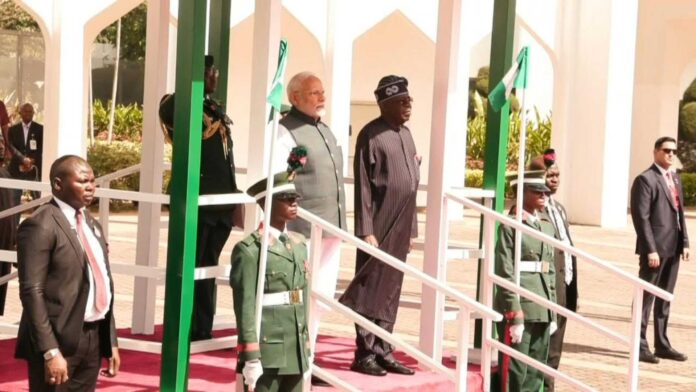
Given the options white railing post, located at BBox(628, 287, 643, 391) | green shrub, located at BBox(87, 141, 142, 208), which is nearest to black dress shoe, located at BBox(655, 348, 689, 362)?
white railing post, located at BBox(628, 287, 643, 391)

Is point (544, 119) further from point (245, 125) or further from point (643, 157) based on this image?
point (245, 125)

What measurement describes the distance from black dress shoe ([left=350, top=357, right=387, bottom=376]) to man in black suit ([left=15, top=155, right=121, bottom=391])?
215 centimetres

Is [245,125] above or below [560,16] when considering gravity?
below

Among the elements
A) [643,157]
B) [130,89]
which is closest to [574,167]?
[643,157]

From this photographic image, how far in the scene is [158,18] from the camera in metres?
8.59

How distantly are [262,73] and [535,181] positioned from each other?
93.5 inches

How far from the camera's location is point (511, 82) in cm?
859

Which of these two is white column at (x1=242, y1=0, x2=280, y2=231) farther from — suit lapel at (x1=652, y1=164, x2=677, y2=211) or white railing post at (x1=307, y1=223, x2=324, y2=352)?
suit lapel at (x1=652, y1=164, x2=677, y2=211)

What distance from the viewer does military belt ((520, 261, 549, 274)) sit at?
850cm

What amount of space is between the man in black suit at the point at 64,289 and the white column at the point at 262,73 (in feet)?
4.42

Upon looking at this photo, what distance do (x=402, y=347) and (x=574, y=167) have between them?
18.8 m

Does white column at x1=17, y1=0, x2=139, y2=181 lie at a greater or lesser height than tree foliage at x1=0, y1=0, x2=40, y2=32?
lesser

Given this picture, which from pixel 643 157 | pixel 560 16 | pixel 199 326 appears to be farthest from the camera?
pixel 643 157

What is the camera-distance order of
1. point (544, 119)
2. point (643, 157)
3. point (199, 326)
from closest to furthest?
point (199, 326), point (643, 157), point (544, 119)
